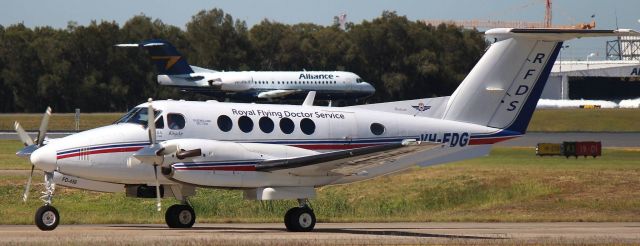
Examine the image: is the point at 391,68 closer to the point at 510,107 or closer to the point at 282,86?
the point at 282,86

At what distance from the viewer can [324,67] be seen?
388ft

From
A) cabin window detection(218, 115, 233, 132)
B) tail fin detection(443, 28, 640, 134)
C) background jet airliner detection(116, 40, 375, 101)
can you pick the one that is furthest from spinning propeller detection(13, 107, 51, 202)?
background jet airliner detection(116, 40, 375, 101)

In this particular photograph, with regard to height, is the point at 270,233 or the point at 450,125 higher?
the point at 450,125

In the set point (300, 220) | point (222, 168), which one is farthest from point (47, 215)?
point (300, 220)

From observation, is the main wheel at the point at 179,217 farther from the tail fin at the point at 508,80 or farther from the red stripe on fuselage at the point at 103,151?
the tail fin at the point at 508,80

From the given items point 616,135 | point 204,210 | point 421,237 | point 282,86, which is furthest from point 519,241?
point 282,86

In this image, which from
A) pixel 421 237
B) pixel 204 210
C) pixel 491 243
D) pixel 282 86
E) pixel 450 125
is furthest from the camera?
pixel 282 86

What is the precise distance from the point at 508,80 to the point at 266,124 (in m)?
5.76

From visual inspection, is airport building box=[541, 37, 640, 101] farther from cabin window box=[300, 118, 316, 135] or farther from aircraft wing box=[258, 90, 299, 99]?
cabin window box=[300, 118, 316, 135]

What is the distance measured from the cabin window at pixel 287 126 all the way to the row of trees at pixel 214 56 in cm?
8344

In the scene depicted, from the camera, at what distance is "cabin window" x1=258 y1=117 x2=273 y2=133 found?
83.3 feet

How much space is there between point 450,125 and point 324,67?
9117 cm

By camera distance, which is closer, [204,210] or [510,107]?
[510,107]

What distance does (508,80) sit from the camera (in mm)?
27297
